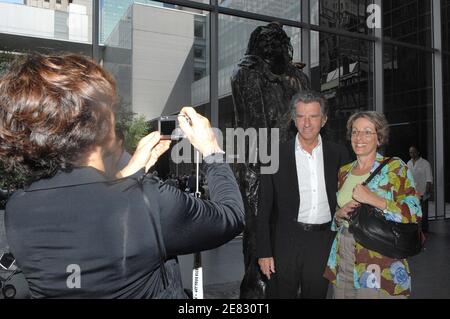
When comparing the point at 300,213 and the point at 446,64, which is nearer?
the point at 300,213

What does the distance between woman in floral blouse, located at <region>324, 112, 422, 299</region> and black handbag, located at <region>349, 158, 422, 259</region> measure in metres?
0.04

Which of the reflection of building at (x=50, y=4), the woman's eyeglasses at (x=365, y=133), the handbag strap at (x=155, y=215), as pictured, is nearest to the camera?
the handbag strap at (x=155, y=215)

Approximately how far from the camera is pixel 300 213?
7.61 ft

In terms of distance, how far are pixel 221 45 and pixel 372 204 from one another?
19.2ft

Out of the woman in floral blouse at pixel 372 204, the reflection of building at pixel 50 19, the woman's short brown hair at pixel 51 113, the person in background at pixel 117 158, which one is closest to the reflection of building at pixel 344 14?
the reflection of building at pixel 50 19

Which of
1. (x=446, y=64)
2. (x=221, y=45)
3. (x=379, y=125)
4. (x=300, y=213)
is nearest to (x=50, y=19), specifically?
(x=221, y=45)

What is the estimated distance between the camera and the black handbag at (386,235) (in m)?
1.93

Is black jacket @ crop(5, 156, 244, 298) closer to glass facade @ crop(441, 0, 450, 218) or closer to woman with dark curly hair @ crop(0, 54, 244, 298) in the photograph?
woman with dark curly hair @ crop(0, 54, 244, 298)

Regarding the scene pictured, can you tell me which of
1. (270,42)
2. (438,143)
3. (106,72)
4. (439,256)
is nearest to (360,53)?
(438,143)

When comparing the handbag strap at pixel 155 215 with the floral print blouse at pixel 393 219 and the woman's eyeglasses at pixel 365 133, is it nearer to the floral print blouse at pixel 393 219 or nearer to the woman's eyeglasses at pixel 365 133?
the floral print blouse at pixel 393 219

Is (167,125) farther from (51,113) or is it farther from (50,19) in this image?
(50,19)
